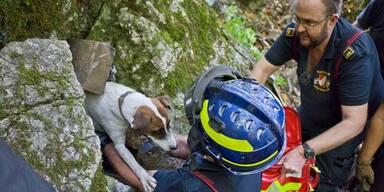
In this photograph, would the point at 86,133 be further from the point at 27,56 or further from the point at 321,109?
the point at 321,109

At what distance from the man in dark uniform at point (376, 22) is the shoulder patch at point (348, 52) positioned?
1.03 m

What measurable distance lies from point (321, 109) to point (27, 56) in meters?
2.35

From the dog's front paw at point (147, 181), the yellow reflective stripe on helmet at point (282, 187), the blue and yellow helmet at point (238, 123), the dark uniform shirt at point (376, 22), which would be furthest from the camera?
the dark uniform shirt at point (376, 22)

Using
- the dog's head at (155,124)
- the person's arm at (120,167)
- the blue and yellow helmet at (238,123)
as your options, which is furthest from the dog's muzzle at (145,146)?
the blue and yellow helmet at (238,123)

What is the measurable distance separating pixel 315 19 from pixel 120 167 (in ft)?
6.43

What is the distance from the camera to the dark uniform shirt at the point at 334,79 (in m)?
3.85

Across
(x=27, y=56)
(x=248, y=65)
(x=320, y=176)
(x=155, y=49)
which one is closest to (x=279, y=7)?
(x=248, y=65)

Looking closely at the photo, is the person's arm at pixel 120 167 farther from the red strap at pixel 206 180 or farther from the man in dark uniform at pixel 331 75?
the red strap at pixel 206 180

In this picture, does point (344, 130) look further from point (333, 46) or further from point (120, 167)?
point (120, 167)

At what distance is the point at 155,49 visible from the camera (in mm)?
5211

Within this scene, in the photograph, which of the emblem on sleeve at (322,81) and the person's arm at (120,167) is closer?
the emblem on sleeve at (322,81)

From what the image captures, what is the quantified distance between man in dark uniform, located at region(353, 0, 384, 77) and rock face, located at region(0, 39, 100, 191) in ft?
9.03

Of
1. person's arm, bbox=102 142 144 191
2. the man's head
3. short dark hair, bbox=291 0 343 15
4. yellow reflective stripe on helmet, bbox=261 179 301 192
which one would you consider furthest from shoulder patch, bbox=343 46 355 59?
person's arm, bbox=102 142 144 191

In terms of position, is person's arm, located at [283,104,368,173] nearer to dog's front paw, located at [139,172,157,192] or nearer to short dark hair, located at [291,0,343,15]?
short dark hair, located at [291,0,343,15]
